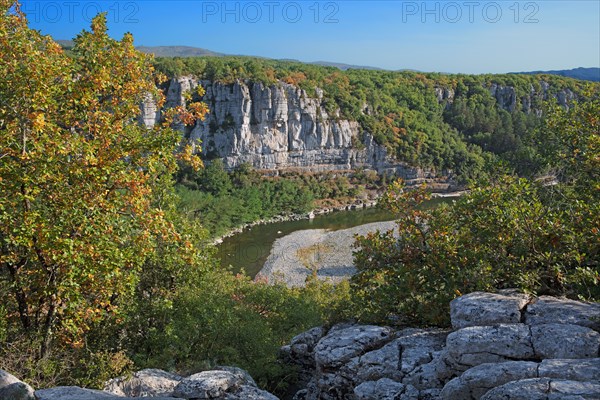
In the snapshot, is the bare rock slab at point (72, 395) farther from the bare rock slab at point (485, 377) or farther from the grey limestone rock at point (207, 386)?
the bare rock slab at point (485, 377)

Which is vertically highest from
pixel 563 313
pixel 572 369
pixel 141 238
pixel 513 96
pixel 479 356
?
pixel 513 96

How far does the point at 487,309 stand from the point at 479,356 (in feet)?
3.48

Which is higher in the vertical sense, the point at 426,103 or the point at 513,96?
the point at 513,96

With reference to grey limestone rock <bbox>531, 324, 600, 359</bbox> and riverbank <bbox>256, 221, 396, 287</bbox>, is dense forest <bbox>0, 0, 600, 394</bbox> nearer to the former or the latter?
grey limestone rock <bbox>531, 324, 600, 359</bbox>

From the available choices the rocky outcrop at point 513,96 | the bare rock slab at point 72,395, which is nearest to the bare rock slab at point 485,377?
the bare rock slab at point 72,395

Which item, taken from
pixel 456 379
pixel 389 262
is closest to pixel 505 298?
pixel 456 379

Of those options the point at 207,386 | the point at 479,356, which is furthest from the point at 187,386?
the point at 479,356

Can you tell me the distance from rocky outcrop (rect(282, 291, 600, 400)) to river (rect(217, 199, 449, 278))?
34131mm

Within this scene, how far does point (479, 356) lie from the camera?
666cm

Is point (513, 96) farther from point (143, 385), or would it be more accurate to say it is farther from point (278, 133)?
point (143, 385)

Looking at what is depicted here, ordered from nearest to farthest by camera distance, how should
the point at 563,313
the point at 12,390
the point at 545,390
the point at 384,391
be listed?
the point at 545,390
the point at 12,390
the point at 563,313
the point at 384,391

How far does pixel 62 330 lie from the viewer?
9320 millimetres

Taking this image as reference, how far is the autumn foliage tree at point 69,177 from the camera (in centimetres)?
776

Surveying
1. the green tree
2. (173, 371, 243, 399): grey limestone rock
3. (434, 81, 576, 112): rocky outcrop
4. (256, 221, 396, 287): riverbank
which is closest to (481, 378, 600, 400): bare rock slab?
the green tree
